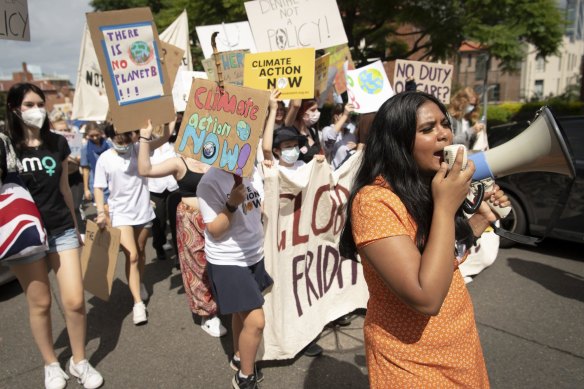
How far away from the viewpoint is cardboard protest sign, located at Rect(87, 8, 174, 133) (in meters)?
2.86

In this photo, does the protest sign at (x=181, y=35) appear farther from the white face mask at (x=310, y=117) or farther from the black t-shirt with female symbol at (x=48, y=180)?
the black t-shirt with female symbol at (x=48, y=180)

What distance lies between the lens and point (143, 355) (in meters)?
3.35

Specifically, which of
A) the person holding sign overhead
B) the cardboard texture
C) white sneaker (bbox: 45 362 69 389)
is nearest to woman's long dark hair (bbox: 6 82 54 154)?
the person holding sign overhead

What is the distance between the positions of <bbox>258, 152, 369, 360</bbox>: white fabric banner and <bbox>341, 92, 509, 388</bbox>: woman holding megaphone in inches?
58.2

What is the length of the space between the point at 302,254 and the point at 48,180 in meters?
1.76

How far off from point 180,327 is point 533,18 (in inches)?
520

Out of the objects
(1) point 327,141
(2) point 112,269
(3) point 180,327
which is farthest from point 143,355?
(1) point 327,141

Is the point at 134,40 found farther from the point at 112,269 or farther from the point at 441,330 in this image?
the point at 441,330

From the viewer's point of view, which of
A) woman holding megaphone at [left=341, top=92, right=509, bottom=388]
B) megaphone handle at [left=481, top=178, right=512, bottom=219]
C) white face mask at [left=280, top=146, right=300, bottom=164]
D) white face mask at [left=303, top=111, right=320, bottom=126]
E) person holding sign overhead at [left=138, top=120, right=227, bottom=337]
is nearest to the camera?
woman holding megaphone at [left=341, top=92, right=509, bottom=388]

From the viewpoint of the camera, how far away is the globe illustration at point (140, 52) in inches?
118

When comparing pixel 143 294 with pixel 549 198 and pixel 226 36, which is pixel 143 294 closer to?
pixel 226 36

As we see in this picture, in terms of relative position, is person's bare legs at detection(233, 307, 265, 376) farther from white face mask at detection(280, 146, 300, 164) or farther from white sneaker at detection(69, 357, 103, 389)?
white face mask at detection(280, 146, 300, 164)

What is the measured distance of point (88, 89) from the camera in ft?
18.8

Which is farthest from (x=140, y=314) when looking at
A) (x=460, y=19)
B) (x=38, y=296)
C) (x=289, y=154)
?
(x=460, y=19)
